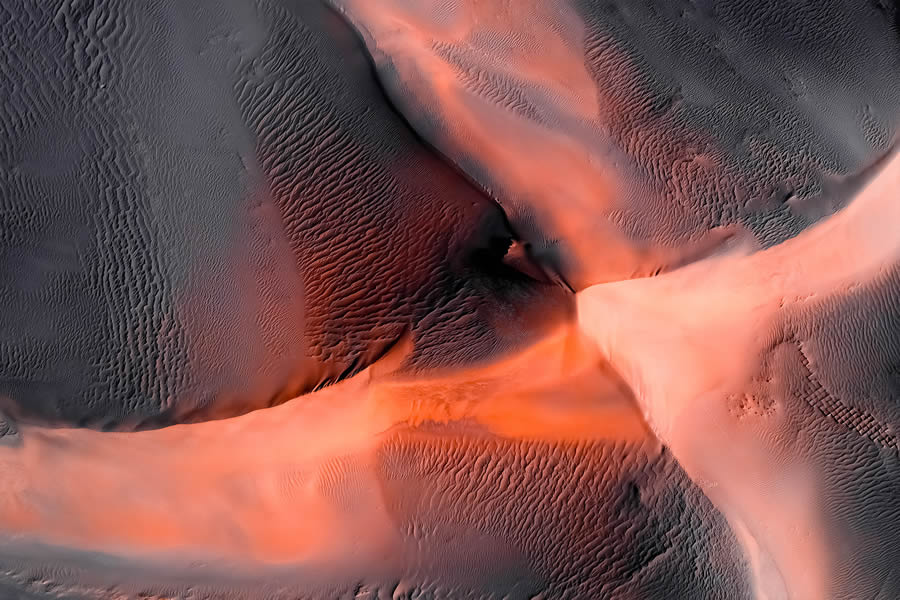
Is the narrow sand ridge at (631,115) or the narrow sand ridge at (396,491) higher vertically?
the narrow sand ridge at (631,115)

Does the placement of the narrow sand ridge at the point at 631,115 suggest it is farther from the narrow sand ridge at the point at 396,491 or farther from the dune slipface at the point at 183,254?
the narrow sand ridge at the point at 396,491

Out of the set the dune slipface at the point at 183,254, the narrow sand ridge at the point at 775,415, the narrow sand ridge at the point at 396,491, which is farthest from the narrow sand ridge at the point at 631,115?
the narrow sand ridge at the point at 396,491

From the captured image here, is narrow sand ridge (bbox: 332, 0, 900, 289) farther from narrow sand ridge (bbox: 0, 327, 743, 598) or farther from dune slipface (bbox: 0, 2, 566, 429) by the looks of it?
narrow sand ridge (bbox: 0, 327, 743, 598)

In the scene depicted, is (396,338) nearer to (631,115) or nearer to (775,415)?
(631,115)

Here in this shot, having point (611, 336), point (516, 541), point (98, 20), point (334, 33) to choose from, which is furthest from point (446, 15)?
point (516, 541)

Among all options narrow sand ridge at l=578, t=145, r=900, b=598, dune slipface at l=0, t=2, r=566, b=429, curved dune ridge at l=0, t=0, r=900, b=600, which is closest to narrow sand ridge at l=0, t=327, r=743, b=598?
curved dune ridge at l=0, t=0, r=900, b=600

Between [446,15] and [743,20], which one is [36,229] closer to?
[446,15]

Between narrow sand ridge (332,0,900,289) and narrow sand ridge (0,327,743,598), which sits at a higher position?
narrow sand ridge (332,0,900,289)
